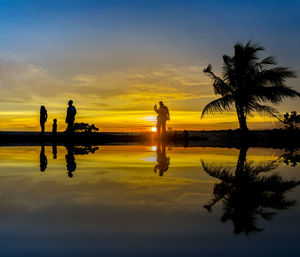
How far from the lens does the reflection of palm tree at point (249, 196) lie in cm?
260

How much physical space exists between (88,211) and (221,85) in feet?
61.3

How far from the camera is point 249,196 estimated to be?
11.2 ft

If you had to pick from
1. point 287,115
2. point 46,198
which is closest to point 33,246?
point 46,198

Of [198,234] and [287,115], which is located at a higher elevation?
[287,115]

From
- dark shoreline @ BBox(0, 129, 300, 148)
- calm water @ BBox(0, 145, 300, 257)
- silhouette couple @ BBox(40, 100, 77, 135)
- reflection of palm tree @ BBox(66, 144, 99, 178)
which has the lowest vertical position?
calm water @ BBox(0, 145, 300, 257)

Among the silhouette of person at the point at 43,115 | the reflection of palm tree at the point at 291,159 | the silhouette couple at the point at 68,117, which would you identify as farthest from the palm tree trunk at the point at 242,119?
the silhouette of person at the point at 43,115

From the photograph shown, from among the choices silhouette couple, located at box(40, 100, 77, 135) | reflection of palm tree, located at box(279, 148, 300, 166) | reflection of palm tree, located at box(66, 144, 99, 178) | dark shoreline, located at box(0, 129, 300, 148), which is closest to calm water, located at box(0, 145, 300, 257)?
reflection of palm tree, located at box(66, 144, 99, 178)

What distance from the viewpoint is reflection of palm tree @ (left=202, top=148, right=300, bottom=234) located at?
2604 millimetres

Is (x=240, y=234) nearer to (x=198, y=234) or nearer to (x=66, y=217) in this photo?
(x=198, y=234)

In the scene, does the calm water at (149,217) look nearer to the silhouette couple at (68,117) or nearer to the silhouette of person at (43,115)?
the silhouette couple at (68,117)

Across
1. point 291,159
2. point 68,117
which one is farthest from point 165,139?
point 291,159

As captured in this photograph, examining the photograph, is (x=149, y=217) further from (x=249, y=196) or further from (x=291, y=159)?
(x=291, y=159)

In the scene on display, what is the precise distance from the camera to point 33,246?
203 centimetres

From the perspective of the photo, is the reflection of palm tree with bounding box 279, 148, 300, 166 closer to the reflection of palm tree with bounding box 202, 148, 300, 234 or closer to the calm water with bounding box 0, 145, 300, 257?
the reflection of palm tree with bounding box 202, 148, 300, 234
